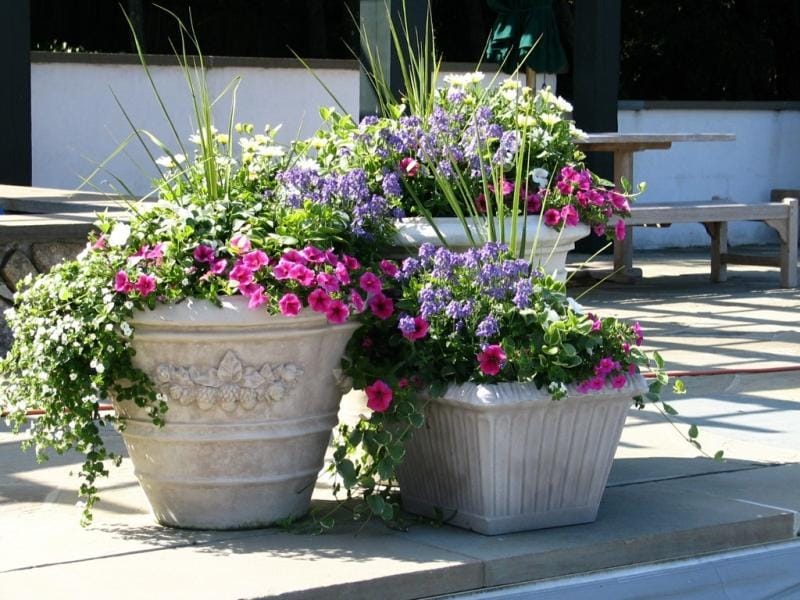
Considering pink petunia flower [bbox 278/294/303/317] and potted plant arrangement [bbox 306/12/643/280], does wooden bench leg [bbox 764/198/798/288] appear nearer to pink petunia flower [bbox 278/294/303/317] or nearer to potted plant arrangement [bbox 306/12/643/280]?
potted plant arrangement [bbox 306/12/643/280]

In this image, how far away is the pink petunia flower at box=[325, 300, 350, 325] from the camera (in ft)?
12.6

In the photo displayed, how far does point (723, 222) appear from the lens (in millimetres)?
10609

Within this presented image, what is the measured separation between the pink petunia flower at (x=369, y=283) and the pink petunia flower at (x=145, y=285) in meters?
0.59

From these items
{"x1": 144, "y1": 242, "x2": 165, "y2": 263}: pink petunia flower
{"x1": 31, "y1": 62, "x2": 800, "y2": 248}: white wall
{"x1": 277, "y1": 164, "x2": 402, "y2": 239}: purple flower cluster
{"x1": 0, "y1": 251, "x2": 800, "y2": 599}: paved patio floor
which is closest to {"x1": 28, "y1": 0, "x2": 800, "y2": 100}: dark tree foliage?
{"x1": 31, "y1": 62, "x2": 800, "y2": 248}: white wall

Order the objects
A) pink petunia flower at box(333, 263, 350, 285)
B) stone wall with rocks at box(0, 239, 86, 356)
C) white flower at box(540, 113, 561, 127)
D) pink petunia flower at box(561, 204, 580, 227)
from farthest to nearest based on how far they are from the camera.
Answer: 1. stone wall with rocks at box(0, 239, 86, 356)
2. white flower at box(540, 113, 561, 127)
3. pink petunia flower at box(561, 204, 580, 227)
4. pink petunia flower at box(333, 263, 350, 285)

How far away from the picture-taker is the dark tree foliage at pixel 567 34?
61.5 ft

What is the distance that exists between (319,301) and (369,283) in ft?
0.73

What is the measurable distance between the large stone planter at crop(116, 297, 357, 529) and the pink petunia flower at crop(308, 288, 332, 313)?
87mm

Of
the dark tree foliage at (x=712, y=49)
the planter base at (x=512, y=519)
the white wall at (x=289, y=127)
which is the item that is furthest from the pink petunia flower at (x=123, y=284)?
the dark tree foliage at (x=712, y=49)

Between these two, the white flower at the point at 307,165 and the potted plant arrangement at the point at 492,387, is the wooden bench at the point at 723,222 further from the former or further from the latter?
the potted plant arrangement at the point at 492,387

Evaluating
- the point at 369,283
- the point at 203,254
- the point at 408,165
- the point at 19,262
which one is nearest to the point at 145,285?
the point at 203,254

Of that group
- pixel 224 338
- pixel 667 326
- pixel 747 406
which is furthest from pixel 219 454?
pixel 667 326

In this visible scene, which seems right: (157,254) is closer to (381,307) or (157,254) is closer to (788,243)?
(381,307)

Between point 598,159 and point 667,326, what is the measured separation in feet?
16.4
